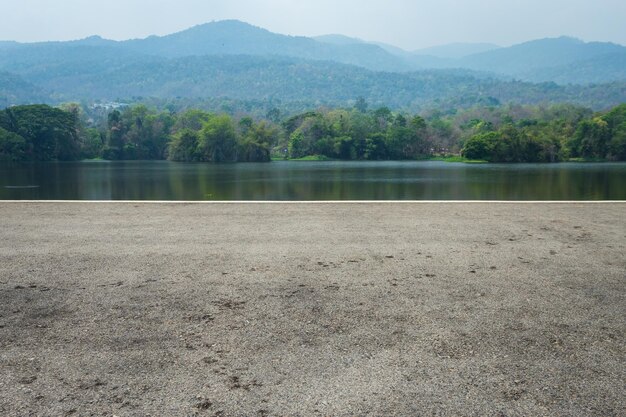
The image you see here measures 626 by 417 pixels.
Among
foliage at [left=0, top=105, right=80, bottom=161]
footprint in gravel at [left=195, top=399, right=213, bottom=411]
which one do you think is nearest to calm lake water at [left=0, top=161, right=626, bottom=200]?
footprint in gravel at [left=195, top=399, right=213, bottom=411]

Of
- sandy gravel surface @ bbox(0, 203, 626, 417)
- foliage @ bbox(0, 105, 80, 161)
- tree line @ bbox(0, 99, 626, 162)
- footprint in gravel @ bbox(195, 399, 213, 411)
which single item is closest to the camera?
footprint in gravel @ bbox(195, 399, 213, 411)

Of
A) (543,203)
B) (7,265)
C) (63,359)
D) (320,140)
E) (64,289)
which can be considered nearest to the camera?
(63,359)

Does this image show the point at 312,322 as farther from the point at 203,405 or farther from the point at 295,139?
the point at 295,139

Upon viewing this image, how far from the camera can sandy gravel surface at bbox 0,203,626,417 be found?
3.08 m

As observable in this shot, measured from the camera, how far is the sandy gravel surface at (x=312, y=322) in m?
3.08

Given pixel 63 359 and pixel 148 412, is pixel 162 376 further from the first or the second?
pixel 63 359

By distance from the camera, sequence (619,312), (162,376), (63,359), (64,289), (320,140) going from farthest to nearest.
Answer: (320,140) < (64,289) < (619,312) < (63,359) < (162,376)

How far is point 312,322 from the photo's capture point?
4.14m

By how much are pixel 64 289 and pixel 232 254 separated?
197 cm

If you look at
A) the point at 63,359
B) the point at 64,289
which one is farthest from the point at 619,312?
the point at 64,289

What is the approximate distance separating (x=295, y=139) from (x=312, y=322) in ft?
279

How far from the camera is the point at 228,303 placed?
14.9 feet

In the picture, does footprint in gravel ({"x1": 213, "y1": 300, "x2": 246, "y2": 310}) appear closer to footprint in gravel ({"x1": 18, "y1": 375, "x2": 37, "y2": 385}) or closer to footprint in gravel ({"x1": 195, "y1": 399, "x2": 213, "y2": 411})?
footprint in gravel ({"x1": 195, "y1": 399, "x2": 213, "y2": 411})

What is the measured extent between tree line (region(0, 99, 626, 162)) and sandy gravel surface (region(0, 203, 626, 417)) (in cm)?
6858
